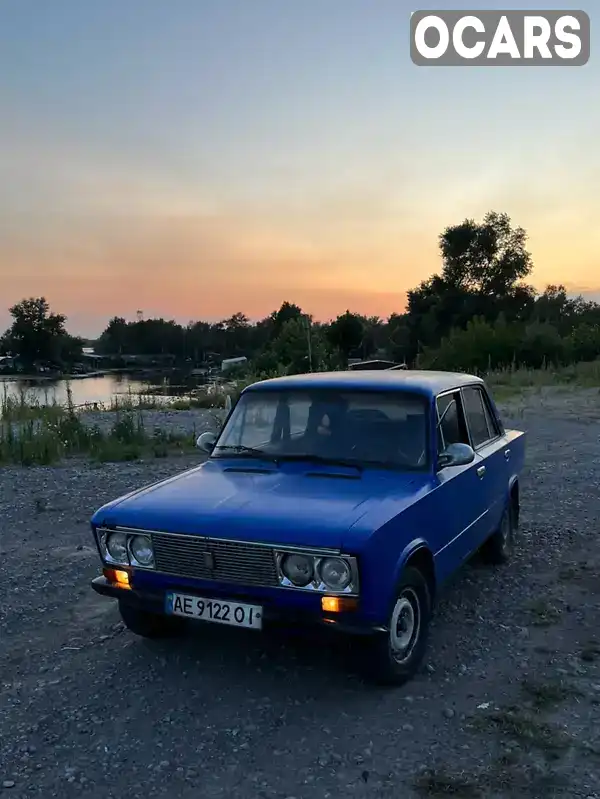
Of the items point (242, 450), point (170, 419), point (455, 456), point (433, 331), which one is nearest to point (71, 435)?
point (170, 419)

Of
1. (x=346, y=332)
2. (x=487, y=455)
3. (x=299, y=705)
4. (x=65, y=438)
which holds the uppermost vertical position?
(x=346, y=332)

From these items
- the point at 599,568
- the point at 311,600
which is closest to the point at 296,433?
the point at 311,600

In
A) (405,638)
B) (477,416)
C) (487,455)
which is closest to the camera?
(405,638)

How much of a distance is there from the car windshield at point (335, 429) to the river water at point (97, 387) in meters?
8.94

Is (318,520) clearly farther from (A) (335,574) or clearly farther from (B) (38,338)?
(B) (38,338)

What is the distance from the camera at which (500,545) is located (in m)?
5.89

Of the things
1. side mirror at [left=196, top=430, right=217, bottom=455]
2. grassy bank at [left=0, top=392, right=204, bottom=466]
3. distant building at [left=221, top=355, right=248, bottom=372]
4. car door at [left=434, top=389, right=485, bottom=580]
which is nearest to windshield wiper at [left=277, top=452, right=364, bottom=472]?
car door at [left=434, top=389, right=485, bottom=580]

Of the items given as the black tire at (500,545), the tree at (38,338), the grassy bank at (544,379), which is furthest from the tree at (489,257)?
the black tire at (500,545)

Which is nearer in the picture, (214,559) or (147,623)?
(214,559)

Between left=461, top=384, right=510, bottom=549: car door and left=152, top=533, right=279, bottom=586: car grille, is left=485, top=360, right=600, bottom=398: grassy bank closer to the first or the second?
left=461, top=384, right=510, bottom=549: car door

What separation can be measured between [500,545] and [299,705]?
9.33ft

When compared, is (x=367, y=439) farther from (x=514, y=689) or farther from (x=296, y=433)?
(x=514, y=689)

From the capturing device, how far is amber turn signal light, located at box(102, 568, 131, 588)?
390 centimetres

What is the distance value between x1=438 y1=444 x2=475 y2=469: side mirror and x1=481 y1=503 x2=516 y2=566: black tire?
1.59 meters
